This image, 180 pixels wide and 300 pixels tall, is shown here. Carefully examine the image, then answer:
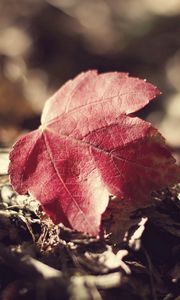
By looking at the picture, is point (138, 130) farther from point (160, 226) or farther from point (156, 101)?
point (156, 101)

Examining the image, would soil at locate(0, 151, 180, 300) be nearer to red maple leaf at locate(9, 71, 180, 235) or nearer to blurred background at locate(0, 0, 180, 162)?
red maple leaf at locate(9, 71, 180, 235)

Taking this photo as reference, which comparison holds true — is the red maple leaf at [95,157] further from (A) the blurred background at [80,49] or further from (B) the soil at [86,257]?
(A) the blurred background at [80,49]

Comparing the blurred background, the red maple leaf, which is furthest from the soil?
the blurred background

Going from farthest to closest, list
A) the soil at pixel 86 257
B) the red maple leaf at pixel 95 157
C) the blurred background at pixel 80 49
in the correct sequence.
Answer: the blurred background at pixel 80 49 → the red maple leaf at pixel 95 157 → the soil at pixel 86 257

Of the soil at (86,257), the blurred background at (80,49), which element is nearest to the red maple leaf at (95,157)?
the soil at (86,257)

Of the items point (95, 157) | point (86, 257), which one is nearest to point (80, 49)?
point (95, 157)

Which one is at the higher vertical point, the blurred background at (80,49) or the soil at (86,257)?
the blurred background at (80,49)
